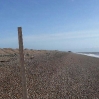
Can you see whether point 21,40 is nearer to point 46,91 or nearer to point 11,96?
point 11,96

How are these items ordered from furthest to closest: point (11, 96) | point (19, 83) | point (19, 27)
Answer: point (19, 83) < point (11, 96) < point (19, 27)

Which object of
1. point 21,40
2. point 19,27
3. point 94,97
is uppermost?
point 19,27

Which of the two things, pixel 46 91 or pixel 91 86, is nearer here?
pixel 46 91

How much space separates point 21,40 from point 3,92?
18.6 ft

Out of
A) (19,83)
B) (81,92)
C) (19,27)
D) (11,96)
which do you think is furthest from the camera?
(19,83)

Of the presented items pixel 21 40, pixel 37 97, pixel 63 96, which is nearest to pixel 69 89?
pixel 63 96

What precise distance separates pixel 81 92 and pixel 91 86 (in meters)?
2.16

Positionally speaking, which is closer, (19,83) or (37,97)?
(37,97)

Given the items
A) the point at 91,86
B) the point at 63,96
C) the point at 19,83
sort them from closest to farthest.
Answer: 1. the point at 63,96
2. the point at 19,83
3. the point at 91,86

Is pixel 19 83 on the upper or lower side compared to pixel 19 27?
lower

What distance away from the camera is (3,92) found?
1162 cm

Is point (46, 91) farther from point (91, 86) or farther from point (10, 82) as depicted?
point (91, 86)

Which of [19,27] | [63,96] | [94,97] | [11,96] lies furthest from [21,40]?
[94,97]

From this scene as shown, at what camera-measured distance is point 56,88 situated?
1345 centimetres
